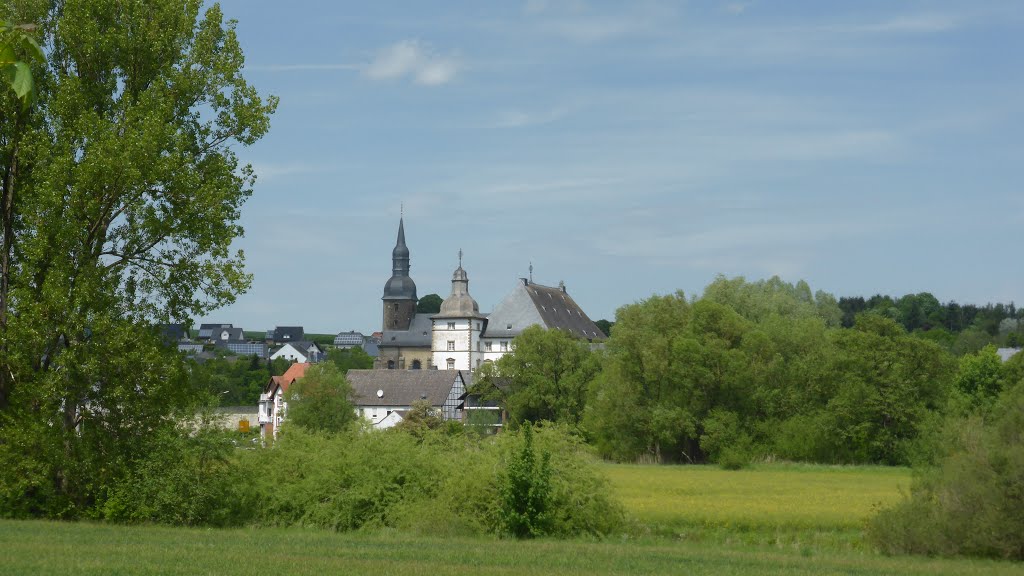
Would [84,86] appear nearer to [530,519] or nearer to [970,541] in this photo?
[530,519]

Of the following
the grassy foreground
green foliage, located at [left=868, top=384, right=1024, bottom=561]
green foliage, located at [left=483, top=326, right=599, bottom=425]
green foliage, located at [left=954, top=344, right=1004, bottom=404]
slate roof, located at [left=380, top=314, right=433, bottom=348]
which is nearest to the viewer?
the grassy foreground

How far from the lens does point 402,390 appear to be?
110m

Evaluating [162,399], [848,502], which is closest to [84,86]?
[162,399]

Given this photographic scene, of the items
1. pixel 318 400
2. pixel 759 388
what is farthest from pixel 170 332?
pixel 318 400

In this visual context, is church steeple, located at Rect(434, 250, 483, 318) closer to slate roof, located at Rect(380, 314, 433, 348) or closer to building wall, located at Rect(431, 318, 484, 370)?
building wall, located at Rect(431, 318, 484, 370)

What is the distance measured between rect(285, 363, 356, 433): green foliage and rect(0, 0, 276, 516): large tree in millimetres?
48113

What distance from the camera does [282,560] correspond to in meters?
14.9

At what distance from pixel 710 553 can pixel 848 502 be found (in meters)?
17.4

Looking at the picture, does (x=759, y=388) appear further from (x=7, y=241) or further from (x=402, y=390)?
(x=402, y=390)

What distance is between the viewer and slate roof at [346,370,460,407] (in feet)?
357

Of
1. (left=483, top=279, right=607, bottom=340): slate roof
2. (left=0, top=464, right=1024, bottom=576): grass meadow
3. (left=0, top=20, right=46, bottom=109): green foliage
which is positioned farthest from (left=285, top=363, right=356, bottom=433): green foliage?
(left=0, top=20, right=46, bottom=109): green foliage

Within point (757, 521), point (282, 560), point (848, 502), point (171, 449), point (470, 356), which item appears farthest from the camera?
point (470, 356)

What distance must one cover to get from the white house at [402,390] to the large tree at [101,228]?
268 ft

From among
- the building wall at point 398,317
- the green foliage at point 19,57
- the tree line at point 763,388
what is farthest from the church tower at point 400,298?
the green foliage at point 19,57
